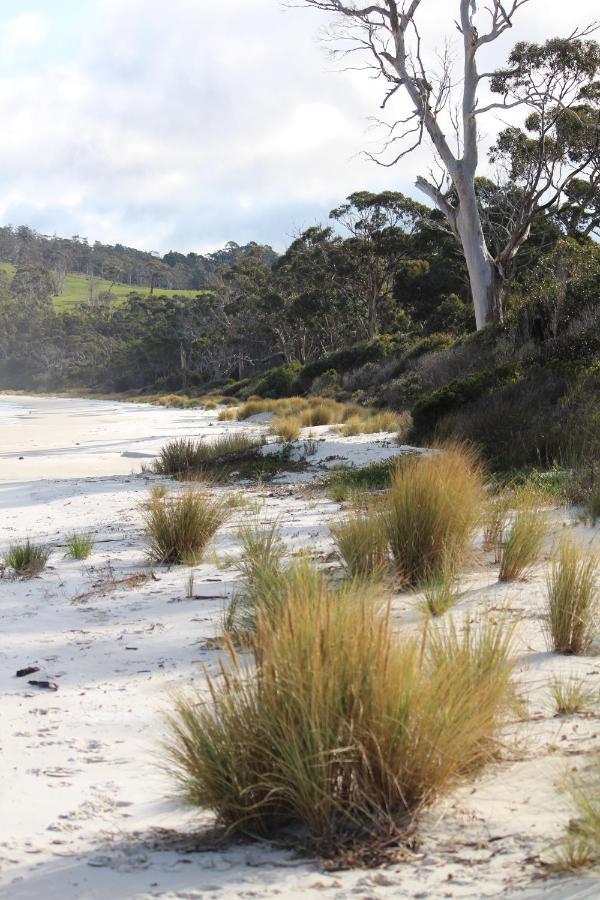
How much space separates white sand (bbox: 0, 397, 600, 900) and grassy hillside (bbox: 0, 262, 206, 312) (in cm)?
11496

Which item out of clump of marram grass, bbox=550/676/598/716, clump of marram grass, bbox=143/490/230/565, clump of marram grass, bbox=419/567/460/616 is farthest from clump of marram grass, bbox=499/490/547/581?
clump of marram grass, bbox=143/490/230/565

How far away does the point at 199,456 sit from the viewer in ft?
41.1

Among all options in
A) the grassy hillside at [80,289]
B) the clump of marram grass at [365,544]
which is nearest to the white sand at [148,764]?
the clump of marram grass at [365,544]

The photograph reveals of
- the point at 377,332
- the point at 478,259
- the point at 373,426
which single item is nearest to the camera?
the point at 373,426

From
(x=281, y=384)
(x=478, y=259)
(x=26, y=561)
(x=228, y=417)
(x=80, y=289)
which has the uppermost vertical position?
(x=80, y=289)

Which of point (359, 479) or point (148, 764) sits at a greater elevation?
point (359, 479)

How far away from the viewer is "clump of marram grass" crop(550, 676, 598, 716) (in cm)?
294

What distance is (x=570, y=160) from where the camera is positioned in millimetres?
23719

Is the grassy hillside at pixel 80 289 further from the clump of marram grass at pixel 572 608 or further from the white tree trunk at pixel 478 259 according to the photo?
the clump of marram grass at pixel 572 608

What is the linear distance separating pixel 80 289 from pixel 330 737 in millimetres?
139577

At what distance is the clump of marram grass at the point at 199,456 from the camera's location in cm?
1202

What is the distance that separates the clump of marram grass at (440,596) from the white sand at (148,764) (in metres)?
0.11

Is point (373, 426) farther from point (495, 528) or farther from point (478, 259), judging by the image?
point (495, 528)

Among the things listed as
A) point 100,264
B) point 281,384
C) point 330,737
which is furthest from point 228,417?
point 100,264
